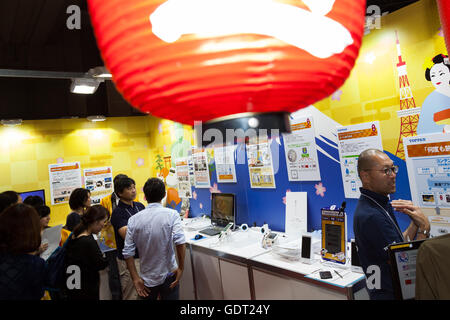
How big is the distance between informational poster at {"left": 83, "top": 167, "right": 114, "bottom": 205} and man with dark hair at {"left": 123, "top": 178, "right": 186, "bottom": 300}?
3221 mm

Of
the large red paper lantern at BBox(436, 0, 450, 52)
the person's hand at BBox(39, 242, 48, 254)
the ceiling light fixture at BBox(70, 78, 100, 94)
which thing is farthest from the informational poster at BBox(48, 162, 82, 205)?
the large red paper lantern at BBox(436, 0, 450, 52)

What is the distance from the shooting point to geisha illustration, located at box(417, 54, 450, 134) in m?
1.79

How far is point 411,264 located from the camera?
1.24 meters

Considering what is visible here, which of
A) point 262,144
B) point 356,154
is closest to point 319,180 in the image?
point 356,154

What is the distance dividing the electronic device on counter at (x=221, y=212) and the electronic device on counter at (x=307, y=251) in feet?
3.76

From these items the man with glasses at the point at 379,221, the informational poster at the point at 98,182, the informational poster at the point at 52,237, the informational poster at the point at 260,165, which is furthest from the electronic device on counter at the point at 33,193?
the man with glasses at the point at 379,221

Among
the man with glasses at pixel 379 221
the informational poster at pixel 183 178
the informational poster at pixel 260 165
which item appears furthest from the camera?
the informational poster at pixel 183 178

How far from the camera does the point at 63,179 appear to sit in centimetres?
491

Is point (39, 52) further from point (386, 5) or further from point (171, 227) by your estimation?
point (386, 5)

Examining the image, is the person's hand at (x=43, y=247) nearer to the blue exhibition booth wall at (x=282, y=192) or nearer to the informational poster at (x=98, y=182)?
the blue exhibition booth wall at (x=282, y=192)

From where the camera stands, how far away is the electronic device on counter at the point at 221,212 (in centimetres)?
328

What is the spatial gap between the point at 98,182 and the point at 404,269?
497 centimetres

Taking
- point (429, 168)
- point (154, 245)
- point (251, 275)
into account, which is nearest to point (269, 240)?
point (251, 275)

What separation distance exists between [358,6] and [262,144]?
256 centimetres
